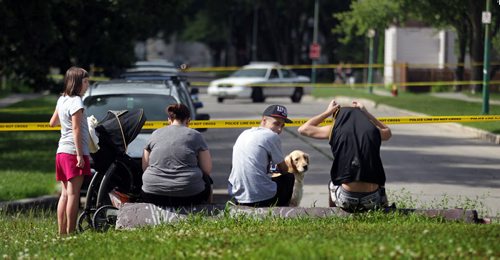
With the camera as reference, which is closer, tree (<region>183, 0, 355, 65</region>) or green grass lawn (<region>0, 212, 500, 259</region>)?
green grass lawn (<region>0, 212, 500, 259</region>)

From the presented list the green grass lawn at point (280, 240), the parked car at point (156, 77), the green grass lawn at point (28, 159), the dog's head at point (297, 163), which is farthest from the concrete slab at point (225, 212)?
the parked car at point (156, 77)

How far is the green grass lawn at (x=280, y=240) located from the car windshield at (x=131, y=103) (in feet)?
16.3

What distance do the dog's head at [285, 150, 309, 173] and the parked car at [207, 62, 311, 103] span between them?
3262 cm

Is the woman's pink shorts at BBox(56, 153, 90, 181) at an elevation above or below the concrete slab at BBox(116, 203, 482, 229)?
above

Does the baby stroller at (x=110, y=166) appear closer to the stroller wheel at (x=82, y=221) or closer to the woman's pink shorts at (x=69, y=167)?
the stroller wheel at (x=82, y=221)

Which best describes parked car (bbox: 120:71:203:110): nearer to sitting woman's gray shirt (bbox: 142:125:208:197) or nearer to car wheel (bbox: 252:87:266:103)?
sitting woman's gray shirt (bbox: 142:125:208:197)

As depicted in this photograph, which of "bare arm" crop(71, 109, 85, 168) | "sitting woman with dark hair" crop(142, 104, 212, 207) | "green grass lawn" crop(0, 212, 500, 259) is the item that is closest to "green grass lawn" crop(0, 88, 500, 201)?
"bare arm" crop(71, 109, 85, 168)

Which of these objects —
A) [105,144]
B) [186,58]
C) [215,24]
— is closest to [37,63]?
[105,144]

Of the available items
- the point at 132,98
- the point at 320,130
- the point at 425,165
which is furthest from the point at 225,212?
the point at 425,165

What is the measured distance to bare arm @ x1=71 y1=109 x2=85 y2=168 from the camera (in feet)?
37.2

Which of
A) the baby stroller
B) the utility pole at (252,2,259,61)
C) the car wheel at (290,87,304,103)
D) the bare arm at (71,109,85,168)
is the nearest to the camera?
the bare arm at (71,109,85,168)

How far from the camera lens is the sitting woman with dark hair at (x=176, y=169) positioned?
11.4 meters

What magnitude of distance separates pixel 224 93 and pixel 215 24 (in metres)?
51.6

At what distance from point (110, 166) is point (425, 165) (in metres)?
9.38
